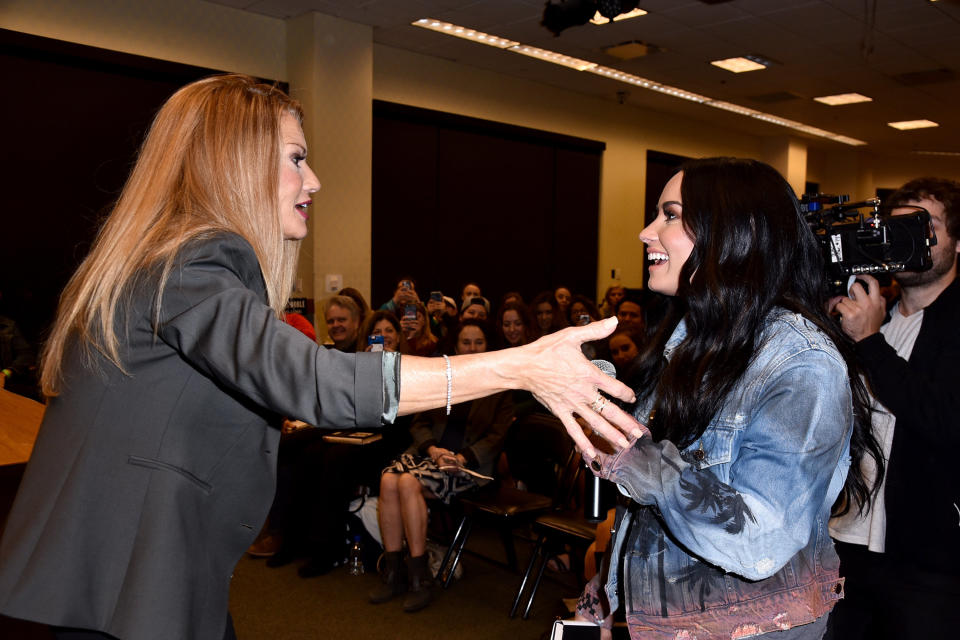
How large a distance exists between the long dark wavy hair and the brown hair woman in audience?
0.19 meters

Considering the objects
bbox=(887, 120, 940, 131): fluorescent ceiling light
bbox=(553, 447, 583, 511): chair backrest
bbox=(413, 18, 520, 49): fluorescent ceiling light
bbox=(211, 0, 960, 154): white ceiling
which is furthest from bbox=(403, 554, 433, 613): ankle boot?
bbox=(887, 120, 940, 131): fluorescent ceiling light

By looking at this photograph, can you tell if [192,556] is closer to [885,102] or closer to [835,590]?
[835,590]

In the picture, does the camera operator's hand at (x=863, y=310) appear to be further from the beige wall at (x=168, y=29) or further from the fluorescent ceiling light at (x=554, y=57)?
the fluorescent ceiling light at (x=554, y=57)

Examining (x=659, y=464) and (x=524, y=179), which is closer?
(x=659, y=464)

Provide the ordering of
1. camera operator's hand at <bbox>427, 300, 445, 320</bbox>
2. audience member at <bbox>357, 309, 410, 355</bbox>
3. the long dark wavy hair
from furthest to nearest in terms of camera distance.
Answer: camera operator's hand at <bbox>427, 300, 445, 320</bbox> < audience member at <bbox>357, 309, 410, 355</bbox> < the long dark wavy hair

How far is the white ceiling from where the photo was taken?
6.85 m

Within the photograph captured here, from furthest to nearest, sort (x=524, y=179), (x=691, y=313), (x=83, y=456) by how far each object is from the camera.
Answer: (x=524, y=179) → (x=691, y=313) → (x=83, y=456)

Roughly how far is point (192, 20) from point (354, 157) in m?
1.88

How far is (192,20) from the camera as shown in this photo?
6.70 meters

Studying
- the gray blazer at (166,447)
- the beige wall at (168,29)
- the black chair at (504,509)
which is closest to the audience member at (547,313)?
the black chair at (504,509)

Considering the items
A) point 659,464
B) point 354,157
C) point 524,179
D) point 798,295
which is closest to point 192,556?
point 659,464

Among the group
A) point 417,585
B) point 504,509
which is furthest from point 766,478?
point 417,585

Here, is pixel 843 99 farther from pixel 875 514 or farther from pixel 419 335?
pixel 875 514

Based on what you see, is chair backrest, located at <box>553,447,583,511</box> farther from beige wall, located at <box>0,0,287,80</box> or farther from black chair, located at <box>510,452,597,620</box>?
beige wall, located at <box>0,0,287,80</box>
